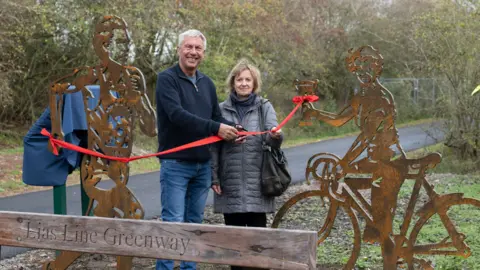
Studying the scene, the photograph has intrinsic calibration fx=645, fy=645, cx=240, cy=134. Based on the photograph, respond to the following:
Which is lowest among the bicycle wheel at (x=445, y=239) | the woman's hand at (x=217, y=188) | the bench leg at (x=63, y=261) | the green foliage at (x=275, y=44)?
the bench leg at (x=63, y=261)

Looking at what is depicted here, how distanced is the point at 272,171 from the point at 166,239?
4.02 feet

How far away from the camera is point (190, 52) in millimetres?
4570

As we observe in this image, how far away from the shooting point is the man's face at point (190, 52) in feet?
14.9

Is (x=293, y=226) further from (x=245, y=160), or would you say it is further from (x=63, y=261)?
(x=63, y=261)

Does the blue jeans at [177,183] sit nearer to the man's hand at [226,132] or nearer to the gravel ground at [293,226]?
the man's hand at [226,132]

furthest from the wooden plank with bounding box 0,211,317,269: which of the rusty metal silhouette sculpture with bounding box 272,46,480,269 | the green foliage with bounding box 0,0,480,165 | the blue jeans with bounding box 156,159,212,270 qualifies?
the green foliage with bounding box 0,0,480,165

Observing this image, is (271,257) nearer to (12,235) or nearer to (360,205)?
(360,205)

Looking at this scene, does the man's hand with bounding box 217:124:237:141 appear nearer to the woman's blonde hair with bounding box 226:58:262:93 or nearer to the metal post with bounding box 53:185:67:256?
the woman's blonde hair with bounding box 226:58:262:93

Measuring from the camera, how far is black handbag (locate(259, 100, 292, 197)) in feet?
15.3

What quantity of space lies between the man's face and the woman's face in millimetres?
329

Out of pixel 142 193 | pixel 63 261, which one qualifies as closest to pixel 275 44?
pixel 142 193

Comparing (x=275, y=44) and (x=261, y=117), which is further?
(x=275, y=44)

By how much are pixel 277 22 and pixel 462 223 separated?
1527 cm

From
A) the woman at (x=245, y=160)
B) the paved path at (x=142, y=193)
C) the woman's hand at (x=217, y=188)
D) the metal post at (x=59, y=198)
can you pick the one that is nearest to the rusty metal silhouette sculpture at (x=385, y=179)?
the woman at (x=245, y=160)
